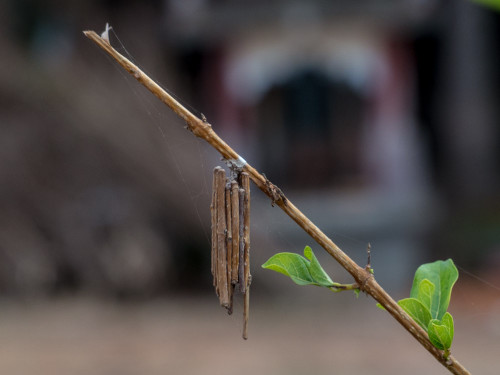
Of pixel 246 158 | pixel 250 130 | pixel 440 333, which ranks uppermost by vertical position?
pixel 250 130

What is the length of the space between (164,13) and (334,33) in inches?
53.2

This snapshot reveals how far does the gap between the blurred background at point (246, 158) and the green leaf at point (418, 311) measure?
409 cm

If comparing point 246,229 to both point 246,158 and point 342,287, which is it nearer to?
point 342,287

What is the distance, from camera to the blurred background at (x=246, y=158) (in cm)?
496

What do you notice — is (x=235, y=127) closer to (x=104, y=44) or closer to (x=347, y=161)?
(x=347, y=161)

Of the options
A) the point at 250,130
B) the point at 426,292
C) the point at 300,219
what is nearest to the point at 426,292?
the point at 426,292

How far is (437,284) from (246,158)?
17.5ft

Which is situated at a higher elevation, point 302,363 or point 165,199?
point 165,199

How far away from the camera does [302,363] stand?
4527mm

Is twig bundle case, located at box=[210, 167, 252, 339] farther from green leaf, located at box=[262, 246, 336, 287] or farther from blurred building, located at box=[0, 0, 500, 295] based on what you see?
blurred building, located at box=[0, 0, 500, 295]

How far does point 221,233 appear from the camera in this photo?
458 mm

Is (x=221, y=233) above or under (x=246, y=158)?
under

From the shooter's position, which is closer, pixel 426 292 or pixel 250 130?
pixel 426 292

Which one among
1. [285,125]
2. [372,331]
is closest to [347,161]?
[285,125]
